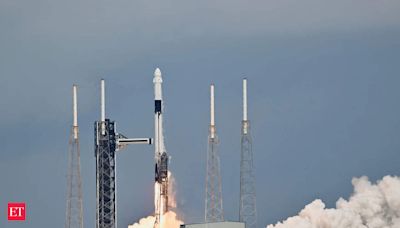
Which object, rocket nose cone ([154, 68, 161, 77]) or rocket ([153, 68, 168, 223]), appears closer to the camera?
rocket ([153, 68, 168, 223])

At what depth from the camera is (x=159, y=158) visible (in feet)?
413

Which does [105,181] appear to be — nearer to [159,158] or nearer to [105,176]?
[105,176]

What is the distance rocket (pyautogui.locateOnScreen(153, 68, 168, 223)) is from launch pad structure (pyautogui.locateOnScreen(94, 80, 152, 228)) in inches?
58.2

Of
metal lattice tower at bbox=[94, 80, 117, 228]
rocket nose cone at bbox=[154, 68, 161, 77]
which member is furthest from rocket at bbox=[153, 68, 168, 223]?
metal lattice tower at bbox=[94, 80, 117, 228]

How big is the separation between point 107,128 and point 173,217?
9.43 m

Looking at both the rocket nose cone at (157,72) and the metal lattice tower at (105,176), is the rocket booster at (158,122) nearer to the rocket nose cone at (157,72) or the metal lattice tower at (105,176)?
the rocket nose cone at (157,72)

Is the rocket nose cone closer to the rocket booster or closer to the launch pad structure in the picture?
the rocket booster

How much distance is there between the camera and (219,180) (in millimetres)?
120250

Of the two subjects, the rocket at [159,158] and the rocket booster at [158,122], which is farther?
the rocket booster at [158,122]

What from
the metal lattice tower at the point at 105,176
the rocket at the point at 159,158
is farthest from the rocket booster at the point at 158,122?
the metal lattice tower at the point at 105,176

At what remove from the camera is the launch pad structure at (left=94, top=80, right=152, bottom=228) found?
12600 cm

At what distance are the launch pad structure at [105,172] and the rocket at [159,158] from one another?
1479 millimetres

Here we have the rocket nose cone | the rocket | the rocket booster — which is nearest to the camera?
the rocket

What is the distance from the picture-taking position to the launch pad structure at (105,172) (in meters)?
126
